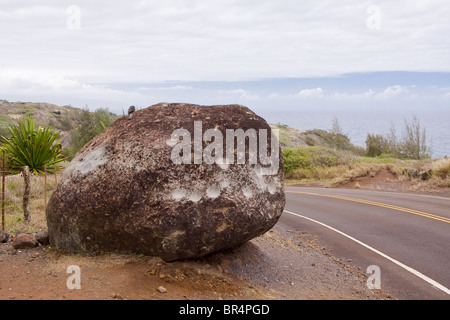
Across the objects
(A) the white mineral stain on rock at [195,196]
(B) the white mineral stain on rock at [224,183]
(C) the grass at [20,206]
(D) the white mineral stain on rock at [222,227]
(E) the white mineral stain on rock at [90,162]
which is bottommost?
(C) the grass at [20,206]

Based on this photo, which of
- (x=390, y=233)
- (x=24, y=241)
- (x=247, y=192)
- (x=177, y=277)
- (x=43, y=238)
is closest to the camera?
(x=177, y=277)

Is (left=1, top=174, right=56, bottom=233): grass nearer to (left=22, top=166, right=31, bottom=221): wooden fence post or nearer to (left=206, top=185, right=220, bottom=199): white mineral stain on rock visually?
(left=22, top=166, right=31, bottom=221): wooden fence post

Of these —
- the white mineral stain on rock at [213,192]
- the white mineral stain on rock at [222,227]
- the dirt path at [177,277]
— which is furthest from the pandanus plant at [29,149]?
the white mineral stain on rock at [222,227]

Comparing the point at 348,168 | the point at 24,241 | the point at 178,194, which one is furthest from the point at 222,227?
the point at 348,168

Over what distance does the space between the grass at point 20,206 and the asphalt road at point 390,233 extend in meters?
8.35

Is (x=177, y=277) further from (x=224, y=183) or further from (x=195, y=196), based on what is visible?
(x=224, y=183)

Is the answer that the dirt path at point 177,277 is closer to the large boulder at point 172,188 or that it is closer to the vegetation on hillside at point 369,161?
the large boulder at point 172,188

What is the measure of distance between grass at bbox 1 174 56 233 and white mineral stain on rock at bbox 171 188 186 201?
18.4 feet

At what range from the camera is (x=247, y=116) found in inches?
339

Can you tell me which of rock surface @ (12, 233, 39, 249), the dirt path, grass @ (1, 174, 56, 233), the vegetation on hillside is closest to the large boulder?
the dirt path

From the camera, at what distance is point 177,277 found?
712 centimetres

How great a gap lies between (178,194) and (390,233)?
8.84 meters

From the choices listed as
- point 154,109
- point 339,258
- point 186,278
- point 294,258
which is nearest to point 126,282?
point 186,278

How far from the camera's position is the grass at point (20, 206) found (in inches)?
466
